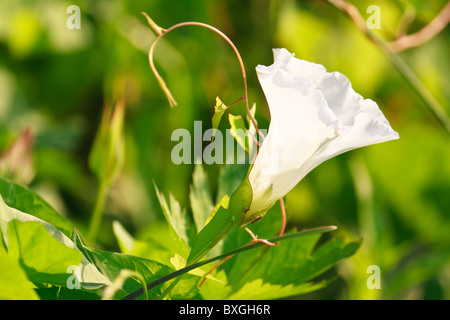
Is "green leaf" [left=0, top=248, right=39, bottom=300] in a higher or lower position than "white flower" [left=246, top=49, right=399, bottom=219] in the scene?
lower

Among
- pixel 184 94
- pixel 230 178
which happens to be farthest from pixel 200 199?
pixel 184 94

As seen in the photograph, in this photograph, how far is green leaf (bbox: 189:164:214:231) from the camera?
29 cm

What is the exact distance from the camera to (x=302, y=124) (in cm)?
23

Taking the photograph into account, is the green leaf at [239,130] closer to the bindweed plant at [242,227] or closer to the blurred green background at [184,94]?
the bindweed plant at [242,227]

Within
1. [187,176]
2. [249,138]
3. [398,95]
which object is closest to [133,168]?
[187,176]

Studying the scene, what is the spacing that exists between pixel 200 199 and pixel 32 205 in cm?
9

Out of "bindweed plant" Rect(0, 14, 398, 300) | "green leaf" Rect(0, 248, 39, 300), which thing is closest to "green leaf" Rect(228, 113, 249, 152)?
"bindweed plant" Rect(0, 14, 398, 300)

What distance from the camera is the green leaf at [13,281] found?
0.21 metres

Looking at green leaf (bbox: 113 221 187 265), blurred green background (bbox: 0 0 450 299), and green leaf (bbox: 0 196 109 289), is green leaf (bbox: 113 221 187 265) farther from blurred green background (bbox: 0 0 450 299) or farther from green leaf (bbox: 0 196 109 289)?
blurred green background (bbox: 0 0 450 299)

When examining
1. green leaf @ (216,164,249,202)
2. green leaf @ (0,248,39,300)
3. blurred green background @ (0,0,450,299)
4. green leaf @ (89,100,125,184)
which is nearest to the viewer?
green leaf @ (0,248,39,300)

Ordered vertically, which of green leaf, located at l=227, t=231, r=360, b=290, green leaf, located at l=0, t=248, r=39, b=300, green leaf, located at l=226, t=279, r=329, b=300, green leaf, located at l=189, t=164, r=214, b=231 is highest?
green leaf, located at l=189, t=164, r=214, b=231

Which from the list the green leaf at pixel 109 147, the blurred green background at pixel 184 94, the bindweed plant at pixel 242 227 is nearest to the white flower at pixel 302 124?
the bindweed plant at pixel 242 227

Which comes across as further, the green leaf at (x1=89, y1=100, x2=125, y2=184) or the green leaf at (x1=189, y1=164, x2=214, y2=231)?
the green leaf at (x1=89, y1=100, x2=125, y2=184)
